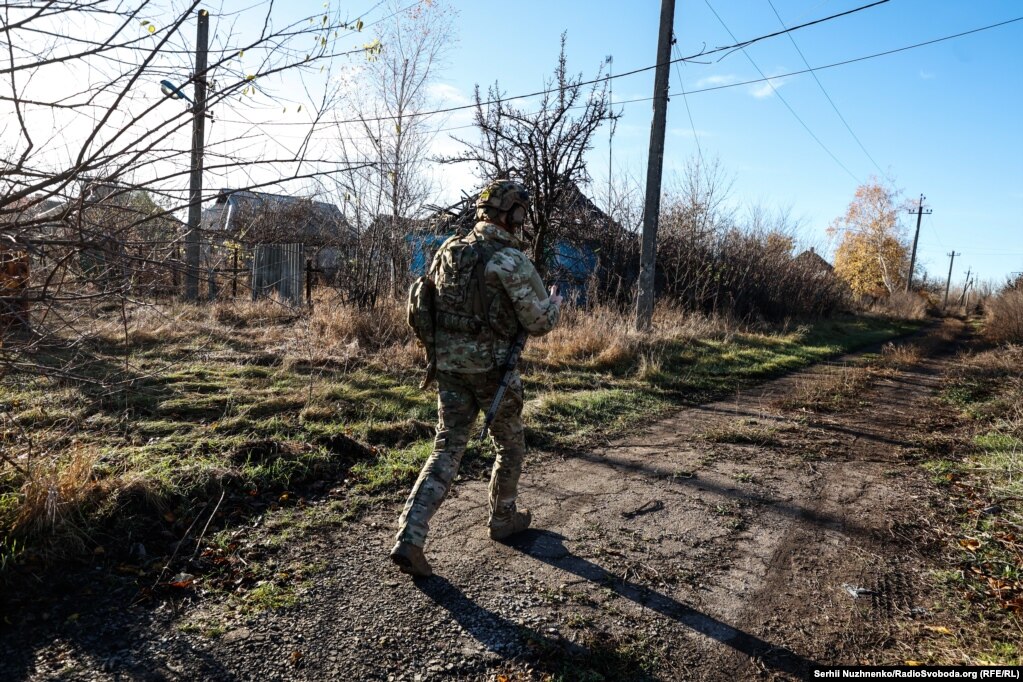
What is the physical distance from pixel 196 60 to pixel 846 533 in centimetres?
453

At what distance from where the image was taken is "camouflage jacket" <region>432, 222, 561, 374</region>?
3590 millimetres

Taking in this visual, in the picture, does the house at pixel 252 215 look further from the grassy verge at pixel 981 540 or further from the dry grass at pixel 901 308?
the dry grass at pixel 901 308

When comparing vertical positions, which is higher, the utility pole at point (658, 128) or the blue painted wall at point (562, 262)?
the utility pole at point (658, 128)

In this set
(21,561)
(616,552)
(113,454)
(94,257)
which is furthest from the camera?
(113,454)

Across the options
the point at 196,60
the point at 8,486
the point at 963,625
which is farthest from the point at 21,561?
the point at 963,625

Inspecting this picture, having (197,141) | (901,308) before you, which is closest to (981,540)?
(197,141)

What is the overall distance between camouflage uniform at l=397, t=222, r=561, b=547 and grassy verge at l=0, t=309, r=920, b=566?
117 centimetres

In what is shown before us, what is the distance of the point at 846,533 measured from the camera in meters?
4.12

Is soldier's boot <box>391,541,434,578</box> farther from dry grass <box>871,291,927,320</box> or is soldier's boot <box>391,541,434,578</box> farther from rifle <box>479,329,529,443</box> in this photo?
dry grass <box>871,291,927,320</box>

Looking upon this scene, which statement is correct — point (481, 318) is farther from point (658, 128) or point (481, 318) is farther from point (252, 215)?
point (658, 128)

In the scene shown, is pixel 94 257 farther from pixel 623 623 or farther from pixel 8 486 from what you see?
pixel 623 623

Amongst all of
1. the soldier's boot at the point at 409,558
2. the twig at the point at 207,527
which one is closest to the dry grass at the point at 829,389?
the soldier's boot at the point at 409,558

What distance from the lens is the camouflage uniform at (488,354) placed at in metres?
3.58

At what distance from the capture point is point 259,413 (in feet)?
20.5
